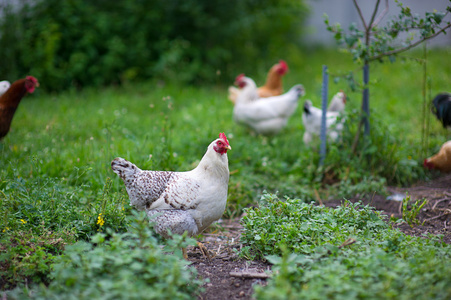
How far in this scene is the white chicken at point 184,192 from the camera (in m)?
3.38

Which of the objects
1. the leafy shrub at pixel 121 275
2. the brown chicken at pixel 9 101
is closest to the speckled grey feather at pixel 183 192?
the leafy shrub at pixel 121 275

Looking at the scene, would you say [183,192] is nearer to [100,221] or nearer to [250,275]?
[100,221]

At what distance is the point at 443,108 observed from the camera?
5492mm

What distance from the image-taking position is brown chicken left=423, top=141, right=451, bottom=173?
4703mm

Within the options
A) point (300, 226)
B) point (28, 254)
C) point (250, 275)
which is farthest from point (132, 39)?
point (250, 275)

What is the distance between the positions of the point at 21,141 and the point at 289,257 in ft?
12.7

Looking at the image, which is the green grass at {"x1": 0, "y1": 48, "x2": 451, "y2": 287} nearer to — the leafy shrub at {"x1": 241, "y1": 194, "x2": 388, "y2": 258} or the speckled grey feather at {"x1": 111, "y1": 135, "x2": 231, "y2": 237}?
the speckled grey feather at {"x1": 111, "y1": 135, "x2": 231, "y2": 237}

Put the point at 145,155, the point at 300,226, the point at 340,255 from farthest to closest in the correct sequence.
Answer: the point at 145,155 < the point at 300,226 < the point at 340,255

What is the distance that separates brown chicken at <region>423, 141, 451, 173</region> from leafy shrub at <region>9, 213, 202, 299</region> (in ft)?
11.7

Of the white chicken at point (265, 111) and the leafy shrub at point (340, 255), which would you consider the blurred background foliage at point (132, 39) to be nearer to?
the white chicken at point (265, 111)

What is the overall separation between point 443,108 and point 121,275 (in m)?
4.97

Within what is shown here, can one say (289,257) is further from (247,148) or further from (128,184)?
(247,148)

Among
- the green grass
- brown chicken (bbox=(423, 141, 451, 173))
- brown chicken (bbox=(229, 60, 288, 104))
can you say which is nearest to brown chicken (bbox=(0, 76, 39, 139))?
the green grass

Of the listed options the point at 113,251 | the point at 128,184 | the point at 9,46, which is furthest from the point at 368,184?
the point at 9,46
